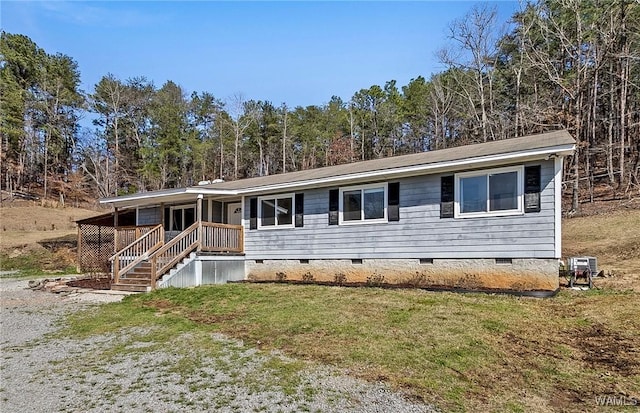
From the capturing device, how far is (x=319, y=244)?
41.5ft

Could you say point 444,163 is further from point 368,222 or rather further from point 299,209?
point 299,209

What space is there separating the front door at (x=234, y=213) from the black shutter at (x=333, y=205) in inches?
173

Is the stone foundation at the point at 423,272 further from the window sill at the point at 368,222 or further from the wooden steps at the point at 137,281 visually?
the wooden steps at the point at 137,281

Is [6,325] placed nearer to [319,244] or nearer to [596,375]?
[319,244]

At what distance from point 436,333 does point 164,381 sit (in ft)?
13.0

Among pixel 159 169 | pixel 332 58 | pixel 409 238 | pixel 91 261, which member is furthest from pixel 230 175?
pixel 409 238

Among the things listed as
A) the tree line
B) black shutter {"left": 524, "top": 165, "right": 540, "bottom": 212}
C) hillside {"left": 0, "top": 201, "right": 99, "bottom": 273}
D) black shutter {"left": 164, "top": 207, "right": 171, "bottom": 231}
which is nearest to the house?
black shutter {"left": 524, "top": 165, "right": 540, "bottom": 212}

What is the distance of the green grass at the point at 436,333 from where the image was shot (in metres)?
4.62

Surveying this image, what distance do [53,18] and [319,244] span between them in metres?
10.7

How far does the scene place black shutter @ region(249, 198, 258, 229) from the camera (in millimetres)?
14047

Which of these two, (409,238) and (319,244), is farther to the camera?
(319,244)

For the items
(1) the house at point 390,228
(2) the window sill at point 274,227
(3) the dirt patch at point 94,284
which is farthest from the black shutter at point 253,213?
(3) the dirt patch at point 94,284

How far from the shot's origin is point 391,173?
1095 cm

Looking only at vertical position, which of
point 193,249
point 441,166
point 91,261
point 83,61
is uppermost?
point 83,61
